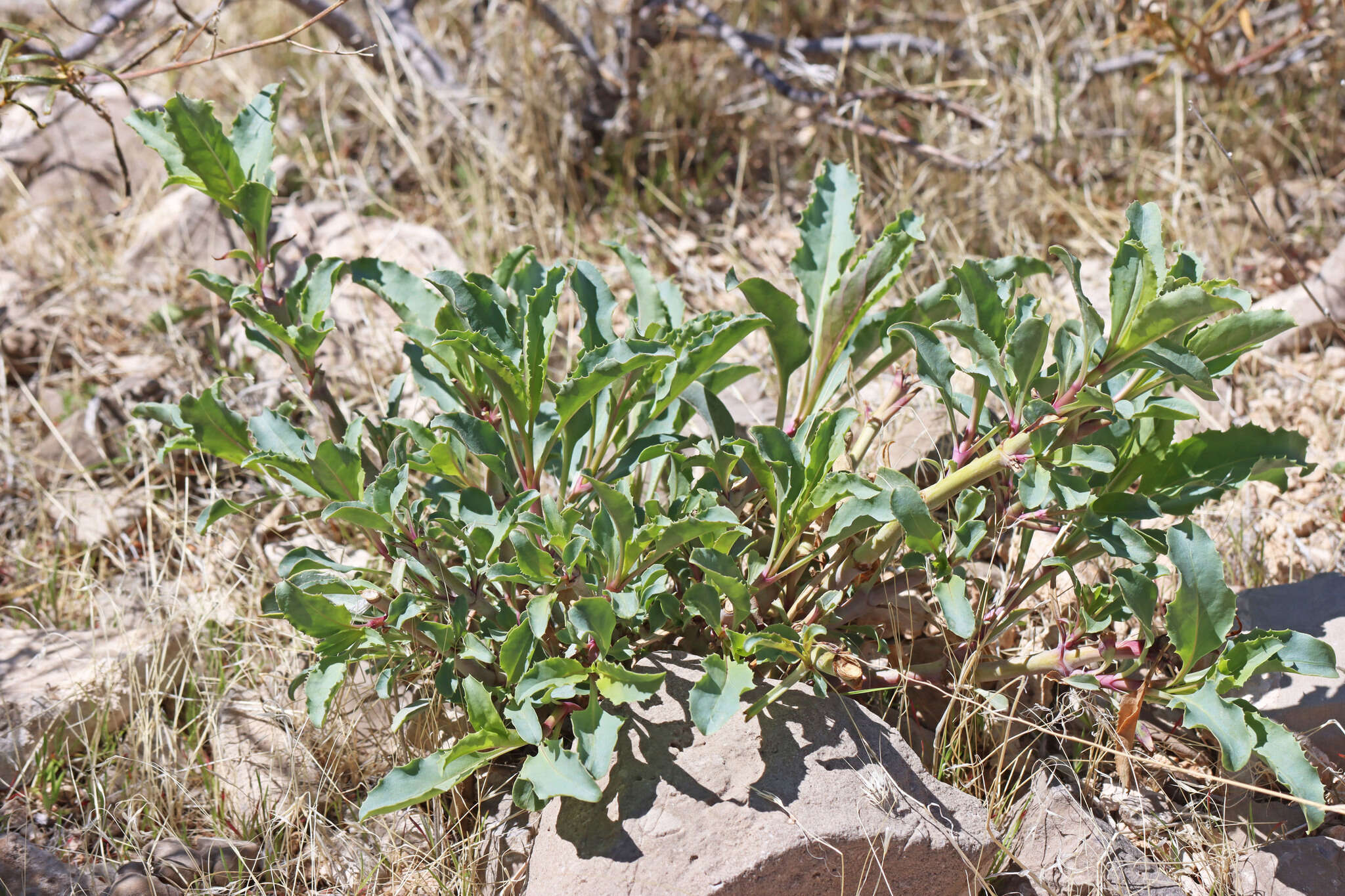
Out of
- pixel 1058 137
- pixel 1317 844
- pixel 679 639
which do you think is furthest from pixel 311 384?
pixel 1058 137

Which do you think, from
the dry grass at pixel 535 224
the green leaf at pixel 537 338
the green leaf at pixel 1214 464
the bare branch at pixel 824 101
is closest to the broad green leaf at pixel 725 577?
the green leaf at pixel 537 338

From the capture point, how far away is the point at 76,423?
3.24 meters

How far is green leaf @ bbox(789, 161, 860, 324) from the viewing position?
2186 mm

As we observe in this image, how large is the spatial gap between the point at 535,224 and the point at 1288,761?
279cm

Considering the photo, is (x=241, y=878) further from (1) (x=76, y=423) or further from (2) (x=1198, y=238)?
(2) (x=1198, y=238)

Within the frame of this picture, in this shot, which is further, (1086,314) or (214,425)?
(214,425)

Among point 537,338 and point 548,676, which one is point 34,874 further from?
point 537,338

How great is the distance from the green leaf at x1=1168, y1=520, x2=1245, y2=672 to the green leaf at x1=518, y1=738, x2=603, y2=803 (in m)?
1.03

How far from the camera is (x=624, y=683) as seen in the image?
5.80ft

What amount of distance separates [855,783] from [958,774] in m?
0.34

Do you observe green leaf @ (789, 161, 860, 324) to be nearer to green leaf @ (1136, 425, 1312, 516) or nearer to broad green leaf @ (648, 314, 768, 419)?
broad green leaf @ (648, 314, 768, 419)

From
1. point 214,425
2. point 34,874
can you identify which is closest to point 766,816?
point 214,425

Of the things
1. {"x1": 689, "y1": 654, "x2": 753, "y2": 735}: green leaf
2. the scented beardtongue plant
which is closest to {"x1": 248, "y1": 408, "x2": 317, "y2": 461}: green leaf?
the scented beardtongue plant

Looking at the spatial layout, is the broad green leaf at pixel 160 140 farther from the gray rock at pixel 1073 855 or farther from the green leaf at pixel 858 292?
the gray rock at pixel 1073 855
